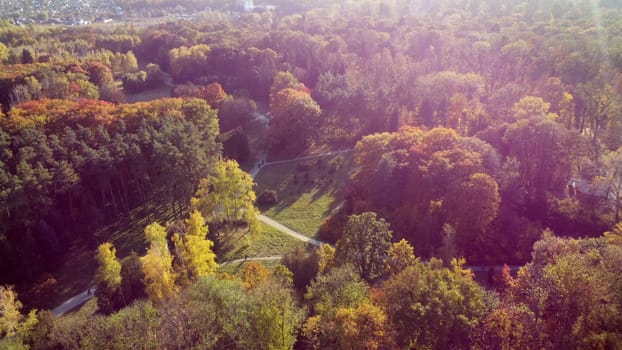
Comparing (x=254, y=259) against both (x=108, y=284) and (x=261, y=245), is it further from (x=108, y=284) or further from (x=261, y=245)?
(x=108, y=284)

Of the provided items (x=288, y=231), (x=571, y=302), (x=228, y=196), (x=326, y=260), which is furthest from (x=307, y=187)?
(x=571, y=302)

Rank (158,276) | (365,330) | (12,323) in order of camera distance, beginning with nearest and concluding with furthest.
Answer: (365,330) → (12,323) → (158,276)

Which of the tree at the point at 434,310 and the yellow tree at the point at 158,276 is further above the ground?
the tree at the point at 434,310

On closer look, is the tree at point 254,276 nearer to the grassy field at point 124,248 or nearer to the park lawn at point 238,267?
the park lawn at point 238,267

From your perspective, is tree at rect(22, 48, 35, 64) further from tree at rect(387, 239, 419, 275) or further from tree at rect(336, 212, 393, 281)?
tree at rect(387, 239, 419, 275)

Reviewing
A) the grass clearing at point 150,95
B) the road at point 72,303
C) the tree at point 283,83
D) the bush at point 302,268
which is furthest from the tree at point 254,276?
the grass clearing at point 150,95

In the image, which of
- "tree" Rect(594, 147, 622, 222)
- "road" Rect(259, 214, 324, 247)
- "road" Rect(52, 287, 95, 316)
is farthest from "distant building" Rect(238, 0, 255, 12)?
"tree" Rect(594, 147, 622, 222)
